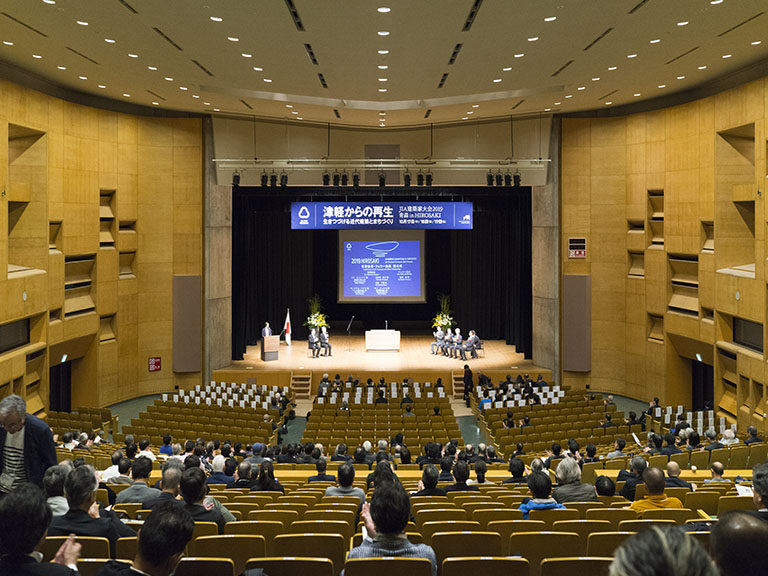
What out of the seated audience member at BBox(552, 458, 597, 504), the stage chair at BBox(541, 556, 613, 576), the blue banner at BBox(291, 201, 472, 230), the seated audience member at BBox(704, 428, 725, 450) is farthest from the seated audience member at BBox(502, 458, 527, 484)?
the blue banner at BBox(291, 201, 472, 230)

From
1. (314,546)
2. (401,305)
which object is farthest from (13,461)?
(401,305)

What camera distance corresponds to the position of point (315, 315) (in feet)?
93.7

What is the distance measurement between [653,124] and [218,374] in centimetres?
1527

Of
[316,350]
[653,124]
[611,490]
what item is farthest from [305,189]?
[611,490]

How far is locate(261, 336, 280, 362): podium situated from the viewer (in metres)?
26.2

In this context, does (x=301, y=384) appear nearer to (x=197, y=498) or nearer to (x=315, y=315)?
(x=315, y=315)

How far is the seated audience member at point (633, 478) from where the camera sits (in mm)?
7676

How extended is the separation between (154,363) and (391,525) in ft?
70.6

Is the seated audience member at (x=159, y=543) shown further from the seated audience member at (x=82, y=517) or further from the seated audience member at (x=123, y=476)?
the seated audience member at (x=123, y=476)

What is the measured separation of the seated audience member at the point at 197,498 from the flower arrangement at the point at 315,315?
897 inches

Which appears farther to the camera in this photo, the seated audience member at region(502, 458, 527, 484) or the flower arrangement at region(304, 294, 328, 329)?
the flower arrangement at region(304, 294, 328, 329)

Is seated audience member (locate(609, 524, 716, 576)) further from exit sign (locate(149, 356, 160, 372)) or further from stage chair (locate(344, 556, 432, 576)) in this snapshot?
exit sign (locate(149, 356, 160, 372))

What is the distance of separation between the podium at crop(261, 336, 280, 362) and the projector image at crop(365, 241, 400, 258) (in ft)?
16.8

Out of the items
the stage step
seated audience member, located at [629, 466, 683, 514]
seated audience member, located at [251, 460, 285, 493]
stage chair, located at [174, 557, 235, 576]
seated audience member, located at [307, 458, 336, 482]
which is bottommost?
the stage step
